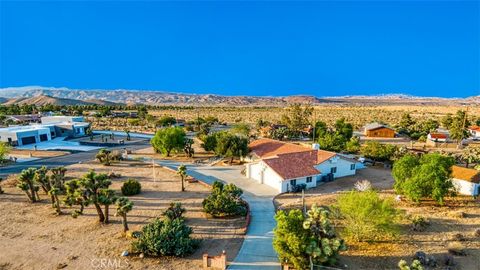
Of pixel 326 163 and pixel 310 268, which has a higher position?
pixel 326 163

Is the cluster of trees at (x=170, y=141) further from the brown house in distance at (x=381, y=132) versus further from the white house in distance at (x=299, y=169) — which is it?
the brown house in distance at (x=381, y=132)

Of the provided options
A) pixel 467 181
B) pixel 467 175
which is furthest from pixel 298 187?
pixel 467 175

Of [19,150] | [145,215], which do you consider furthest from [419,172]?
[19,150]

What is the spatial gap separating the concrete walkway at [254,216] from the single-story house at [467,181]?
2028 cm

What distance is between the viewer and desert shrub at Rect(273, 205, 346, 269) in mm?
19391

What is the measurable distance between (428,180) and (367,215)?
1120 centimetres

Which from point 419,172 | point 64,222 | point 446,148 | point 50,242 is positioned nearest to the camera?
point 50,242

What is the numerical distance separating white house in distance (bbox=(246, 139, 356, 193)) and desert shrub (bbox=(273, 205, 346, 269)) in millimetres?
15417

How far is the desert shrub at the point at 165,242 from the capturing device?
22.3 meters

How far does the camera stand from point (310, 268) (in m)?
19.6

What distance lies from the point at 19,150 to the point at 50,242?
1886 inches

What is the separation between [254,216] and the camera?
95.7 feet

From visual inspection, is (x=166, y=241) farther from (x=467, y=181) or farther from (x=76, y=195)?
(x=467, y=181)

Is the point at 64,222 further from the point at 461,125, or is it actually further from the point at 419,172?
the point at 461,125
